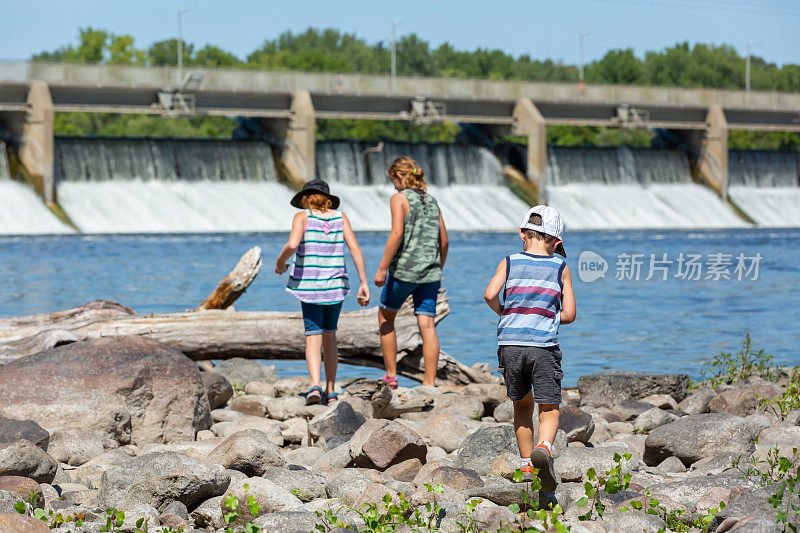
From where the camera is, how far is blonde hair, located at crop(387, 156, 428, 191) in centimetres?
800

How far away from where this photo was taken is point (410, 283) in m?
8.11

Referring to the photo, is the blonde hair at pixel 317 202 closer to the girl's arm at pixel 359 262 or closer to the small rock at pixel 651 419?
the girl's arm at pixel 359 262

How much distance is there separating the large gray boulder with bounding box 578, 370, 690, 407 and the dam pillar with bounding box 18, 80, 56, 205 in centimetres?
3114

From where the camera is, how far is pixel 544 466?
461cm

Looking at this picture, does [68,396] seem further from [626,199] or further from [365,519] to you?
[626,199]

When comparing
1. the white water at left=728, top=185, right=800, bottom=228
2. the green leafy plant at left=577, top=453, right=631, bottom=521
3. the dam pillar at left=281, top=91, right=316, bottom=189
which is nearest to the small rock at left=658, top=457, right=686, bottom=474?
the green leafy plant at left=577, top=453, right=631, bottom=521

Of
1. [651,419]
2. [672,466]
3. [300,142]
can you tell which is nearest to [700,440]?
[672,466]

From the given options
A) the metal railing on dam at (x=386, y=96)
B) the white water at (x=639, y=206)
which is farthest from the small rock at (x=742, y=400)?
the white water at (x=639, y=206)

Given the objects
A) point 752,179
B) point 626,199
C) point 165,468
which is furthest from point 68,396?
point 752,179

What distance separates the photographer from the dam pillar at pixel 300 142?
40.9 meters

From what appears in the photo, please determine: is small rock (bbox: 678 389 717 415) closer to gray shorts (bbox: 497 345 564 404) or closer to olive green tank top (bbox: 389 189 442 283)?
olive green tank top (bbox: 389 189 442 283)

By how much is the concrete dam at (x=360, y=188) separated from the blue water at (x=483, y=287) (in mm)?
3126

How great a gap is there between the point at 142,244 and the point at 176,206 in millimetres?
7147

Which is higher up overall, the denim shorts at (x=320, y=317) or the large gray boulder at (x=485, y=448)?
the denim shorts at (x=320, y=317)
